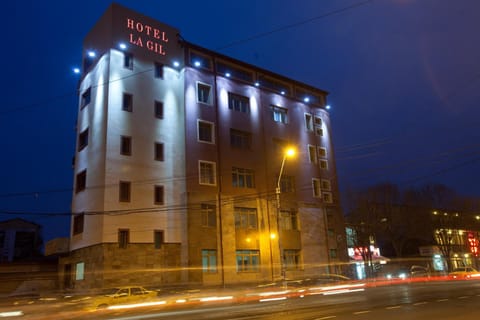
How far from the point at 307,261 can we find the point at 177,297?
61.1ft

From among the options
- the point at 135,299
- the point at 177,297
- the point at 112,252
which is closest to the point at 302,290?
the point at 177,297

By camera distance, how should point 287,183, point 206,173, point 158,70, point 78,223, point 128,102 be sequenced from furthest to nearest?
Result: 1. point 287,183
2. point 158,70
3. point 206,173
4. point 128,102
5. point 78,223

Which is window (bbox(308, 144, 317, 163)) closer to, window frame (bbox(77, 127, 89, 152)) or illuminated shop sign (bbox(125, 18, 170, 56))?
illuminated shop sign (bbox(125, 18, 170, 56))

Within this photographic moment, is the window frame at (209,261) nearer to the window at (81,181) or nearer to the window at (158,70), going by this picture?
the window at (81,181)

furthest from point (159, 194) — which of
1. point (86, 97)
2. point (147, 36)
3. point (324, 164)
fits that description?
point (324, 164)

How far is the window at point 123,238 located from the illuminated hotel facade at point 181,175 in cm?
11

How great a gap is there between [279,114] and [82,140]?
69.4 ft

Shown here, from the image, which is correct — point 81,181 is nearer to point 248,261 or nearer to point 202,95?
point 202,95

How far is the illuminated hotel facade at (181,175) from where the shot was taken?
112 ft

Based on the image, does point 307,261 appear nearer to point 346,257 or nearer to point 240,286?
point 346,257

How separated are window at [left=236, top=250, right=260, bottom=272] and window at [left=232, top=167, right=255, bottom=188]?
20.8 ft

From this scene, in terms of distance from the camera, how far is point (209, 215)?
38031mm

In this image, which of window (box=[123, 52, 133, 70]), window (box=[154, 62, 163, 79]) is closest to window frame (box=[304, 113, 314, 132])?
window (box=[154, 62, 163, 79])

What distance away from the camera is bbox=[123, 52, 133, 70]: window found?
37875 millimetres
